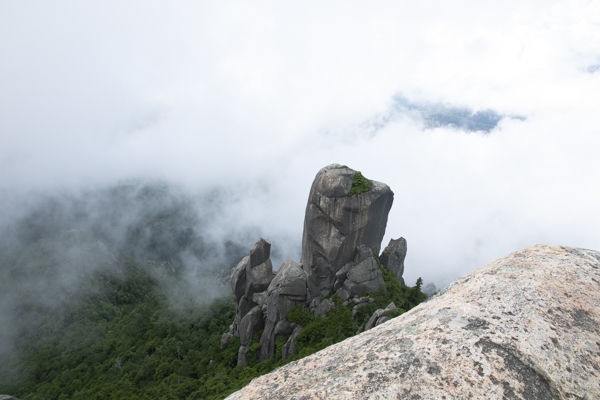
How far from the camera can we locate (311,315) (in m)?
36.1

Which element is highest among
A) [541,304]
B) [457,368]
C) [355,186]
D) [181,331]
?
[355,186]

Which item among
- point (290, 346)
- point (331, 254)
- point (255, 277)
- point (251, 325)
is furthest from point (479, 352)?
point (255, 277)

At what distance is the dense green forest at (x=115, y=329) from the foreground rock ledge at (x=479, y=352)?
26.8m

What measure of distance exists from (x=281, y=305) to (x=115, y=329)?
5549 cm

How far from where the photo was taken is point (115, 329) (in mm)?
74375

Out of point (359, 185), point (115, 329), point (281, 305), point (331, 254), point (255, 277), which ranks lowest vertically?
point (281, 305)

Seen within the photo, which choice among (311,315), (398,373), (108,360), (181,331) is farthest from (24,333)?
(398,373)

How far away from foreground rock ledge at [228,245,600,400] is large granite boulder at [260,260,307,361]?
3333 centimetres

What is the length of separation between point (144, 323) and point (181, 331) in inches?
549

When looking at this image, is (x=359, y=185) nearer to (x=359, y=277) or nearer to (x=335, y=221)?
(x=335, y=221)

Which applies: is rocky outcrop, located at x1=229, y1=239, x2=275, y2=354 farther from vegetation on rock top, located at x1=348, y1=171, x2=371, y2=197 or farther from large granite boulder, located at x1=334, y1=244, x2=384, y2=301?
vegetation on rock top, located at x1=348, y1=171, x2=371, y2=197

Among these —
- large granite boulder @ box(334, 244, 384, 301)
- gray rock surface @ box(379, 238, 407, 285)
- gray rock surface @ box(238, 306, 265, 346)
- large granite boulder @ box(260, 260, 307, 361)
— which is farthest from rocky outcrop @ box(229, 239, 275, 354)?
gray rock surface @ box(379, 238, 407, 285)

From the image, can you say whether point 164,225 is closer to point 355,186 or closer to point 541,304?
point 355,186

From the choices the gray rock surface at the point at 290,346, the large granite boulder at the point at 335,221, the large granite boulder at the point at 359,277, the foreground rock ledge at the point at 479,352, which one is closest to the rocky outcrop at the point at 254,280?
the large granite boulder at the point at 335,221
